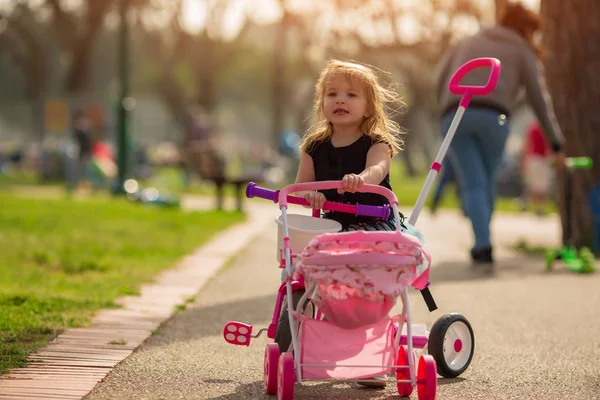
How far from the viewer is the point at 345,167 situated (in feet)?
15.7

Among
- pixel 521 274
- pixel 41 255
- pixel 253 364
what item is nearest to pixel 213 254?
pixel 41 255

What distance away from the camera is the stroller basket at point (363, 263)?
3852 millimetres

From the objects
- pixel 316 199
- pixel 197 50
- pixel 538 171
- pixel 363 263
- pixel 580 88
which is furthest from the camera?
pixel 197 50

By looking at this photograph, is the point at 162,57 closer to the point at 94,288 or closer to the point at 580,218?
the point at 580,218

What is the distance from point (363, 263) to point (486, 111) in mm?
5247

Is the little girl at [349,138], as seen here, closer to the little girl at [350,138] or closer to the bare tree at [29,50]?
the little girl at [350,138]

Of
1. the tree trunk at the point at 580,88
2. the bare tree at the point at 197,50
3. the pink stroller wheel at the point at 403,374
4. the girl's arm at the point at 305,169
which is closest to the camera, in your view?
the pink stroller wheel at the point at 403,374

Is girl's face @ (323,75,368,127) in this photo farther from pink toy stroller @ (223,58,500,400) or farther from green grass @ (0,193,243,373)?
green grass @ (0,193,243,373)

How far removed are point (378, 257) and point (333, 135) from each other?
3.64ft

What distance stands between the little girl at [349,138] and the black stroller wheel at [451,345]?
460 millimetres

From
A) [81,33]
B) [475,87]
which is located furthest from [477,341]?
[81,33]

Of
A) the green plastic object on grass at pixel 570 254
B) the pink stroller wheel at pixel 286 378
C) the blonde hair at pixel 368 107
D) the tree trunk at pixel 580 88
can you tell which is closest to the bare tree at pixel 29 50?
the tree trunk at pixel 580 88

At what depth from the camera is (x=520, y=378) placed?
15.6ft

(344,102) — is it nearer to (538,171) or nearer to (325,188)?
(325,188)
